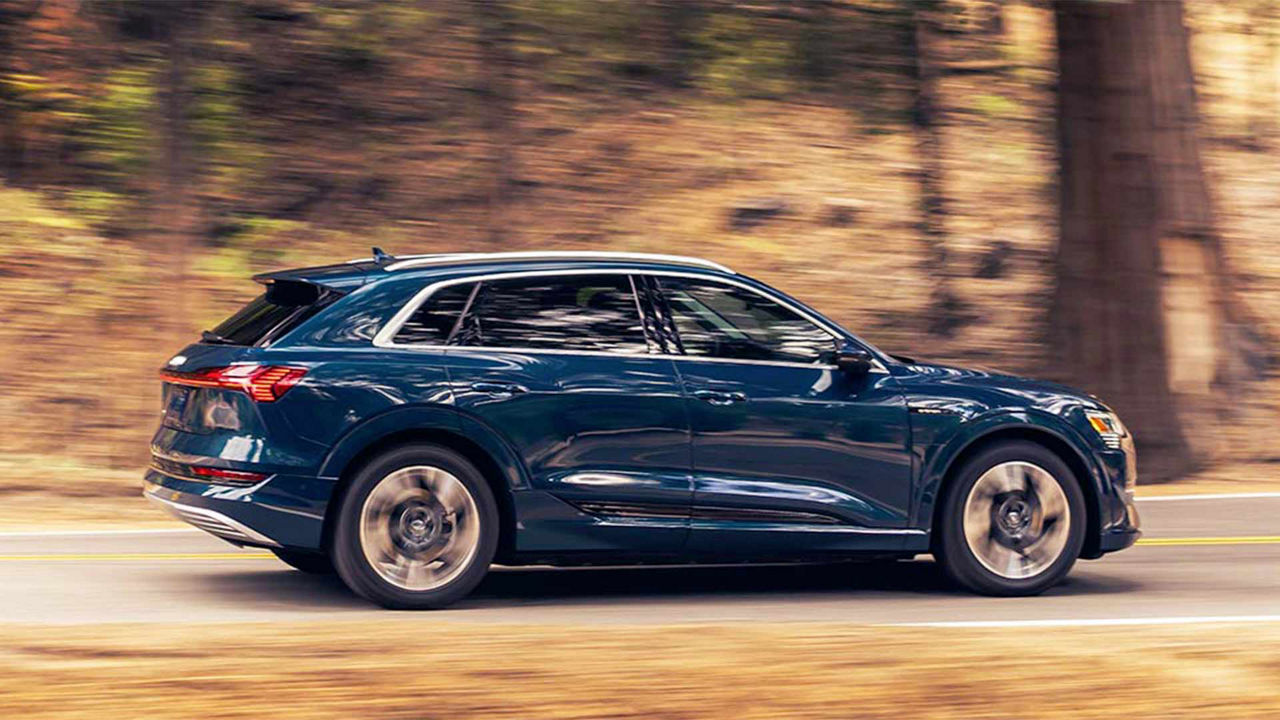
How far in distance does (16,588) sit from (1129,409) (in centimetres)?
890

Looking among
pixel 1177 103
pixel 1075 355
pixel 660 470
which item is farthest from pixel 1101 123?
pixel 660 470

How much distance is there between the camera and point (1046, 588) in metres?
9.33

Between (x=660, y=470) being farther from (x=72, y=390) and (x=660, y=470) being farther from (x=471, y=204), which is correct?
(x=471, y=204)

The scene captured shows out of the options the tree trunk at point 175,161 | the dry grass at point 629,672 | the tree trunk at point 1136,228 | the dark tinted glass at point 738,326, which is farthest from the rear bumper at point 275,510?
the tree trunk at point 1136,228

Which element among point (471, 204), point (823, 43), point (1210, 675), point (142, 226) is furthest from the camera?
point (471, 204)

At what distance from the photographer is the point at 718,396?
29.1ft

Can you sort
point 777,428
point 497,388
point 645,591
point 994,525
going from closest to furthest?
point 497,388 → point 777,428 → point 994,525 → point 645,591

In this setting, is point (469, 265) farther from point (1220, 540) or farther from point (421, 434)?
point (1220, 540)

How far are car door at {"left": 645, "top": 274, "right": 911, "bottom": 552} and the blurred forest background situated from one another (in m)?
6.33

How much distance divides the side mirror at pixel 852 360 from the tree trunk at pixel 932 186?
9.88 meters

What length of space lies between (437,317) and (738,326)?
4.80ft

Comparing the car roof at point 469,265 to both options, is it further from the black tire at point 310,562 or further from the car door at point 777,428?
the black tire at point 310,562

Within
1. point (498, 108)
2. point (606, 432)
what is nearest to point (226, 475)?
point (606, 432)

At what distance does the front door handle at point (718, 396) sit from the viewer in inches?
348
